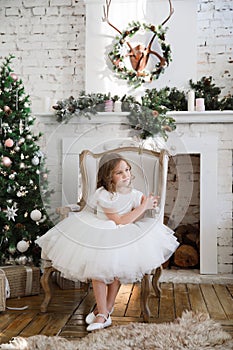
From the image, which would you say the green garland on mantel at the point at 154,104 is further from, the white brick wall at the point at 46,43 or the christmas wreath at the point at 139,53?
the white brick wall at the point at 46,43

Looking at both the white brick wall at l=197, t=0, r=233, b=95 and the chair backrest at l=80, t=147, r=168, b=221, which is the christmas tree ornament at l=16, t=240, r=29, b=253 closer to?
the chair backrest at l=80, t=147, r=168, b=221

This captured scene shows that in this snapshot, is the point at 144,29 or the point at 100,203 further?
the point at 144,29

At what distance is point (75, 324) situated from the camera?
301cm

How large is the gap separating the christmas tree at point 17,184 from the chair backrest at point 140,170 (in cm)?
82

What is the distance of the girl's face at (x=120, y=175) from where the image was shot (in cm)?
309

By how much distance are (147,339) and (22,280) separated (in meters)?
1.40

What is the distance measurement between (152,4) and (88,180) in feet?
7.31

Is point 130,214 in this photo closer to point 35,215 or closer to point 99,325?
point 99,325

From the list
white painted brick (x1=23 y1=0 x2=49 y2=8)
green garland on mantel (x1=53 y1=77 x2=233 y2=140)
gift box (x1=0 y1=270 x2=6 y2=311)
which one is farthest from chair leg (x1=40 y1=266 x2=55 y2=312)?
white painted brick (x1=23 y1=0 x2=49 y2=8)

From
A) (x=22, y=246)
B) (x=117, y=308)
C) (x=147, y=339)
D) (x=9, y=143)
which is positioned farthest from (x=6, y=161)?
(x=147, y=339)

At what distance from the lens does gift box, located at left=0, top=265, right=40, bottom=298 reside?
12.0 ft

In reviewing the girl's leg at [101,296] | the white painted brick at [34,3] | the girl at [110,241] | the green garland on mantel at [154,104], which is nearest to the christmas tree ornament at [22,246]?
the girl at [110,241]

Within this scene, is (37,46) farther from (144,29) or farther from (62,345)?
(62,345)

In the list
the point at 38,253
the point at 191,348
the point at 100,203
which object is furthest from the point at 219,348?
the point at 38,253
